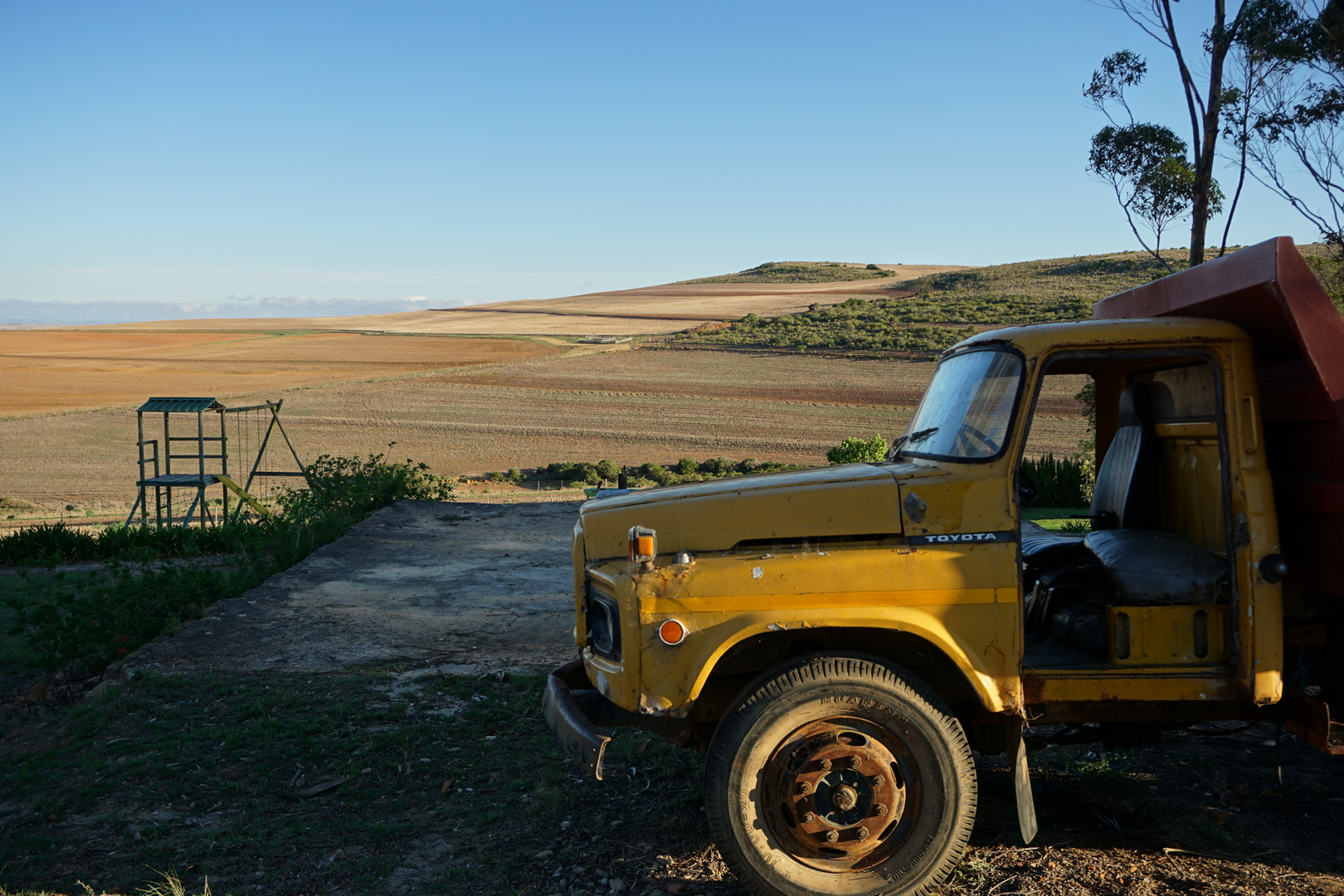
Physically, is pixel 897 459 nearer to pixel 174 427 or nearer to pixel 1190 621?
pixel 1190 621

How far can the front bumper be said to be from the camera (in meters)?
3.63

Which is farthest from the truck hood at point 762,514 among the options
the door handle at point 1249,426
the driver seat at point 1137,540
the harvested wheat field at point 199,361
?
the harvested wheat field at point 199,361

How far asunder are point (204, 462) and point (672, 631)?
94.3 feet

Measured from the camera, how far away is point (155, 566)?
12000 mm

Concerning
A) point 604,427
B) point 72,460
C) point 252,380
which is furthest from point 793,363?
point 72,460

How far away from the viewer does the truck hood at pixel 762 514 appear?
3.73 m

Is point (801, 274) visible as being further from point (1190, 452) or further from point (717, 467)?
point (1190, 452)

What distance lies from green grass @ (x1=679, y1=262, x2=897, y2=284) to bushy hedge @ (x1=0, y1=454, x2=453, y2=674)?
11161 cm

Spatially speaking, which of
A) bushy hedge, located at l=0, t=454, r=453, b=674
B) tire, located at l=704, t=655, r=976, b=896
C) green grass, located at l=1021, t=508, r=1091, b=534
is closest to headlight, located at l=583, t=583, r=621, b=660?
tire, located at l=704, t=655, r=976, b=896

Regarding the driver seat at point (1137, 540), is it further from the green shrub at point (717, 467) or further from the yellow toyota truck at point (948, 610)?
the green shrub at point (717, 467)

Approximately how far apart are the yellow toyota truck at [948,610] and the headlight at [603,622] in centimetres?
1

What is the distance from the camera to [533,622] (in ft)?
29.5

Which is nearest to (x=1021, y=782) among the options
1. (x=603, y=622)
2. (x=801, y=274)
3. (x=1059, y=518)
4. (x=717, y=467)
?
(x=603, y=622)

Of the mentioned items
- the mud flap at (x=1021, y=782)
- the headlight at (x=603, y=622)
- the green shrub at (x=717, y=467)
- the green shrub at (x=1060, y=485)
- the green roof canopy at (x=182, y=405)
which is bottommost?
the green shrub at (x=717, y=467)
